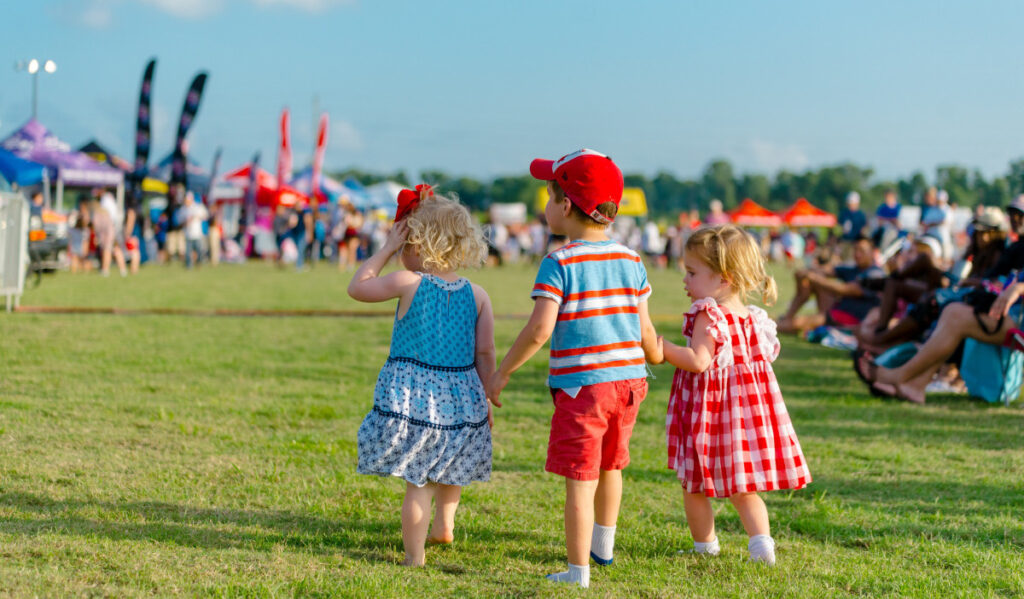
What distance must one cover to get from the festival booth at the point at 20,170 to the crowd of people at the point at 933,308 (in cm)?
2332

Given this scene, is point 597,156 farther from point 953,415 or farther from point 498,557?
point 953,415

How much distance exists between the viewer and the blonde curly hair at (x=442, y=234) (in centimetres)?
368

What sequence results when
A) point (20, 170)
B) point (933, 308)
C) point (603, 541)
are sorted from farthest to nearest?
point (20, 170) → point (933, 308) → point (603, 541)

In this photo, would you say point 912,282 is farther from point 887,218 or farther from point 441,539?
point 887,218

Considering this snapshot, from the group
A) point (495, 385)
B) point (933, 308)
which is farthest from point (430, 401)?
point (933, 308)

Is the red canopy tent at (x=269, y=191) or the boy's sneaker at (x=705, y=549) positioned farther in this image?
the red canopy tent at (x=269, y=191)

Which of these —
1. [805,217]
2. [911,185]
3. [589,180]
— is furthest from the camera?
[911,185]

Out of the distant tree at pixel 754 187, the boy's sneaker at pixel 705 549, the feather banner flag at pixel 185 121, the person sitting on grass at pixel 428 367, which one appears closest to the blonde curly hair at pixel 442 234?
the person sitting on grass at pixel 428 367

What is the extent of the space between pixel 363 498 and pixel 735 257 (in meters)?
2.09

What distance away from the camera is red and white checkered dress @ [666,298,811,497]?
3.68 metres

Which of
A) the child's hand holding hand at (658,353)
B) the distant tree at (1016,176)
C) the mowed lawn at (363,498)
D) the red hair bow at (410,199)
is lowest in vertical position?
the mowed lawn at (363,498)

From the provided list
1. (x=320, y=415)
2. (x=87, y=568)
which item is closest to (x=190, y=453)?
(x=320, y=415)

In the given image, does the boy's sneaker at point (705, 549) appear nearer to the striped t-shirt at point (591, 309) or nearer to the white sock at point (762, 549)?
the white sock at point (762, 549)

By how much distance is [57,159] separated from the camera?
91.9 ft
